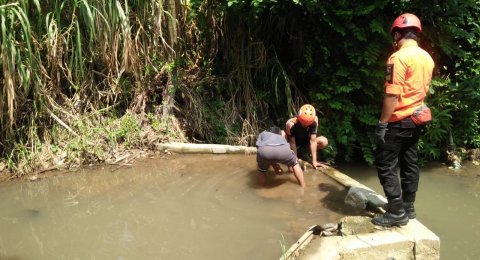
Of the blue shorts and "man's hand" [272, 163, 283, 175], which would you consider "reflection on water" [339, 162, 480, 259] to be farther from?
the blue shorts

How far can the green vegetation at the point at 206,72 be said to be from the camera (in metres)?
5.75

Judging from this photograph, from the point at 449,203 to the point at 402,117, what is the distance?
1.98 m

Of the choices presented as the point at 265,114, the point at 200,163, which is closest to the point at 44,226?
the point at 200,163

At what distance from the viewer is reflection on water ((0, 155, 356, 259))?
393 centimetres

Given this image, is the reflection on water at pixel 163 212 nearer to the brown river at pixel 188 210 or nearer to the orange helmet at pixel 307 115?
the brown river at pixel 188 210

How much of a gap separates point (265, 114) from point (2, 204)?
3756 millimetres

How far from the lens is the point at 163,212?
458cm

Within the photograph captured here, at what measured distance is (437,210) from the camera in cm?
495

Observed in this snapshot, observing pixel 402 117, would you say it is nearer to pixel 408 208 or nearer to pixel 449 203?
pixel 408 208

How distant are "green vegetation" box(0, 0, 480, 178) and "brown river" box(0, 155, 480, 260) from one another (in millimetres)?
634

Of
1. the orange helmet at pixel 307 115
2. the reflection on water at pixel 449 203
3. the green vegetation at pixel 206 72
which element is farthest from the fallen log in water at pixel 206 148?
the reflection on water at pixel 449 203

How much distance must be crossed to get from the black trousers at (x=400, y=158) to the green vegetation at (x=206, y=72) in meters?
2.06

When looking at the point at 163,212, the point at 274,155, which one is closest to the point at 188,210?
the point at 163,212

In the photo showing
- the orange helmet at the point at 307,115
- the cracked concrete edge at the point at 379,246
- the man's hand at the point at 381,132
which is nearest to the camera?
the cracked concrete edge at the point at 379,246
